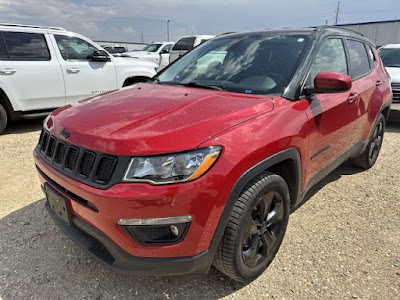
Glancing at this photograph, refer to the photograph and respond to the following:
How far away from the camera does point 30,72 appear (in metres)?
5.49

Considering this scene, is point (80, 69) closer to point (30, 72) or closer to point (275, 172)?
point (30, 72)

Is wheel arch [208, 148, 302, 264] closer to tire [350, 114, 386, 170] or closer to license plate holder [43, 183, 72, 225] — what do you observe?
license plate holder [43, 183, 72, 225]

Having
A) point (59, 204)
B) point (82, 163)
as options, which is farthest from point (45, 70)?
point (82, 163)

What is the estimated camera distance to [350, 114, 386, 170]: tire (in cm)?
399

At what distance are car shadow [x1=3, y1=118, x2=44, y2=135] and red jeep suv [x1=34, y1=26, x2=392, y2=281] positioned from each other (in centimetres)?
419

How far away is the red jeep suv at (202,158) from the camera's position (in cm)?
165

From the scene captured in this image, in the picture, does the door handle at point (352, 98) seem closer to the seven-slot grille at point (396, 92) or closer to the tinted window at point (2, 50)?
the seven-slot grille at point (396, 92)

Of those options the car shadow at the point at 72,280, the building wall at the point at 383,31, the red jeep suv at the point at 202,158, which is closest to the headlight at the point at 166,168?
the red jeep suv at the point at 202,158

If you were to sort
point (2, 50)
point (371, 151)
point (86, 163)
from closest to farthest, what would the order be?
1. point (86, 163)
2. point (371, 151)
3. point (2, 50)

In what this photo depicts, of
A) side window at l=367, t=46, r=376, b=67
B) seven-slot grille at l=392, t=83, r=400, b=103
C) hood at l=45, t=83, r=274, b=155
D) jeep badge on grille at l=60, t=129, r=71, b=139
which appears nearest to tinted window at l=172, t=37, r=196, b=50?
seven-slot grille at l=392, t=83, r=400, b=103

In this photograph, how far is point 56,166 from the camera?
1994mm

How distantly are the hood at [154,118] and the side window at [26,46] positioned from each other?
391 cm

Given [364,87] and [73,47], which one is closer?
[364,87]

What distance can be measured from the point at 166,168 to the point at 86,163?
50 centimetres
